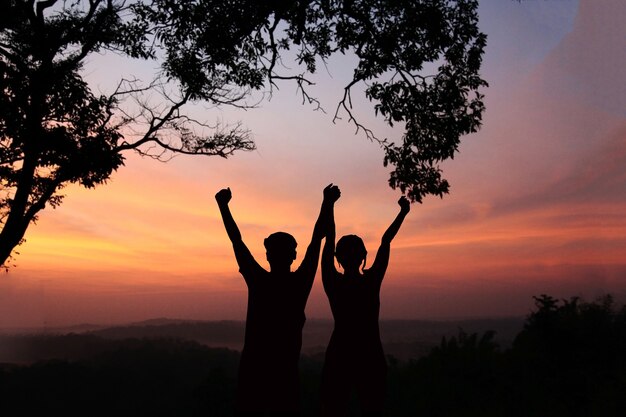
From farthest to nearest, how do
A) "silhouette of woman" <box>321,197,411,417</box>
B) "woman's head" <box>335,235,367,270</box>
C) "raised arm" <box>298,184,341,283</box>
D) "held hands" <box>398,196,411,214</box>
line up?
"held hands" <box>398,196,411,214</box> → "woman's head" <box>335,235,367,270</box> → "silhouette of woman" <box>321,197,411,417</box> → "raised arm" <box>298,184,341,283</box>

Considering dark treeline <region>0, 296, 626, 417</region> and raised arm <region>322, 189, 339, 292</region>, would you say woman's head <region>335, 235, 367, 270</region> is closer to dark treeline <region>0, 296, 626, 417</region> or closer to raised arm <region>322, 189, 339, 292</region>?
raised arm <region>322, 189, 339, 292</region>

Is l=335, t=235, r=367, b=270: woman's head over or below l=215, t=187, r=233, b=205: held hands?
below

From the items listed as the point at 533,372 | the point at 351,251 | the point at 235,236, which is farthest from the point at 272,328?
the point at 533,372

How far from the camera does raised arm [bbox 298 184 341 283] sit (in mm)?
4672

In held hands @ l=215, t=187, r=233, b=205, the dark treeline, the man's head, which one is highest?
held hands @ l=215, t=187, r=233, b=205

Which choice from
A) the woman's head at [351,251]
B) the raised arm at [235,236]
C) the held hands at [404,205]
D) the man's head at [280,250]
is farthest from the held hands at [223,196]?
the held hands at [404,205]

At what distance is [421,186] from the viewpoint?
1147 centimetres

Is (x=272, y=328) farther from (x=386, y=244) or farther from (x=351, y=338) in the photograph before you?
(x=386, y=244)

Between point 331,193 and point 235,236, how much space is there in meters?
0.99

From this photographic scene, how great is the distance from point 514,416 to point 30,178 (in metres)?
11.8

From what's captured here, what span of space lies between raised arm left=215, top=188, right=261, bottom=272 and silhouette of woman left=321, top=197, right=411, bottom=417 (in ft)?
2.80

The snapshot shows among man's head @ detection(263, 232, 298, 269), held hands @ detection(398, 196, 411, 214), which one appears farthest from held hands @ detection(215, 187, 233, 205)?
held hands @ detection(398, 196, 411, 214)

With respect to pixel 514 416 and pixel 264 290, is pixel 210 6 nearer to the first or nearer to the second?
pixel 264 290

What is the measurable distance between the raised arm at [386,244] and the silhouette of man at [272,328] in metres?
0.89
